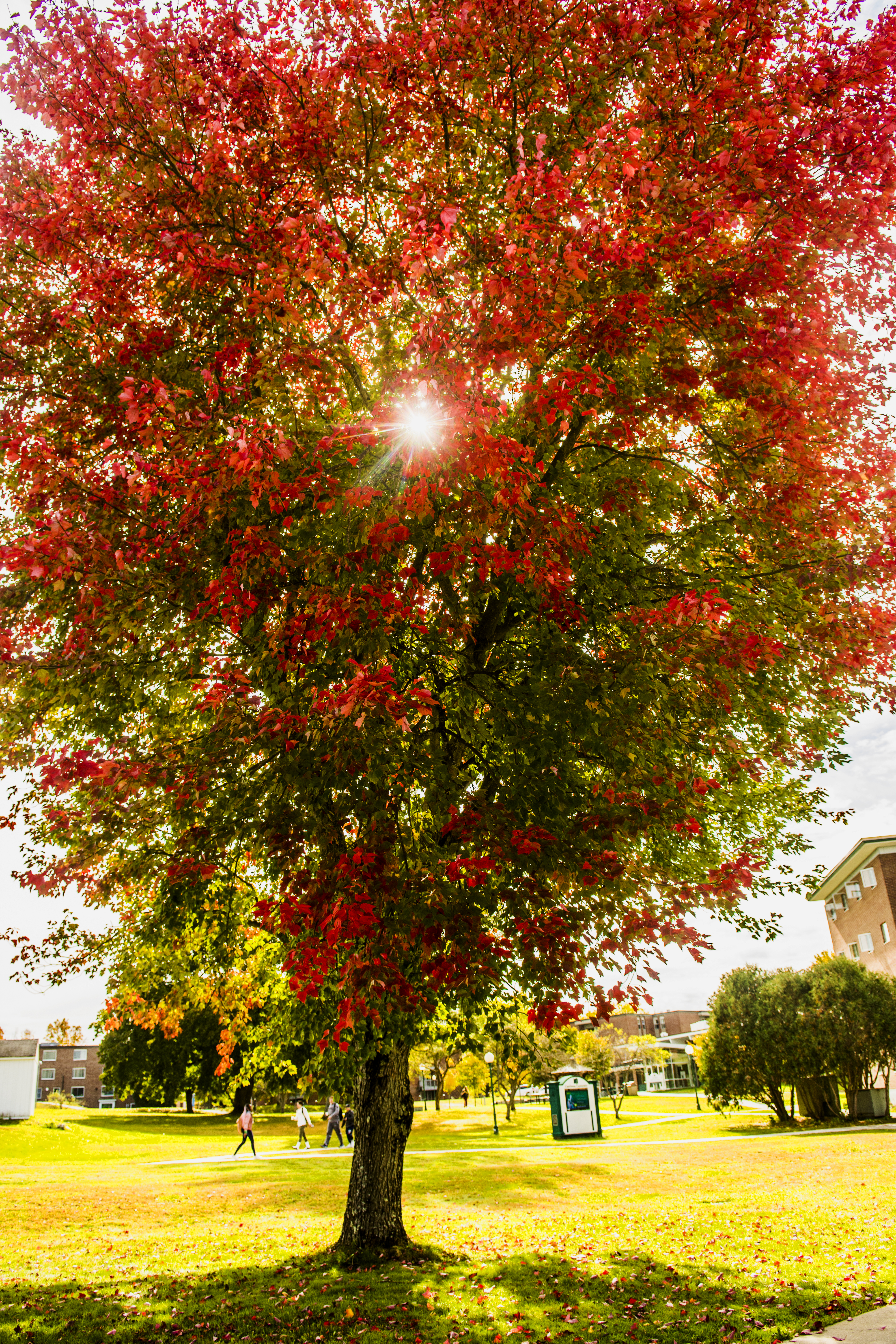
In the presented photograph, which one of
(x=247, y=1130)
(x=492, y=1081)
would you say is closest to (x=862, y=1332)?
(x=247, y=1130)

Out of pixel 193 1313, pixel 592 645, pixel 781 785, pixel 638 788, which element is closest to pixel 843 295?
pixel 592 645

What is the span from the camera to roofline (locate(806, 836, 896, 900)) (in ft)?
130

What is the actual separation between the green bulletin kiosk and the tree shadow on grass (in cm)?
2232

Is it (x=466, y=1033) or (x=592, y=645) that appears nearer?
(x=592, y=645)

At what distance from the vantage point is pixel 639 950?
23.6 feet

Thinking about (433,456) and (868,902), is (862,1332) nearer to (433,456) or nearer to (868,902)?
(433,456)

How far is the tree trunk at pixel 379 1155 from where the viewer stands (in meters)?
10.6

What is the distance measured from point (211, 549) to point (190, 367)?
6.65 feet

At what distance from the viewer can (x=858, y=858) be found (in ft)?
138

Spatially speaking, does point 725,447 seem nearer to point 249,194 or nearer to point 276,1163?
point 249,194

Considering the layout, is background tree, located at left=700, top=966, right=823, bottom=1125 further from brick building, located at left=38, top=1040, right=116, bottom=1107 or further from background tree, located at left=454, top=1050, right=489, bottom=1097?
brick building, located at left=38, top=1040, right=116, bottom=1107

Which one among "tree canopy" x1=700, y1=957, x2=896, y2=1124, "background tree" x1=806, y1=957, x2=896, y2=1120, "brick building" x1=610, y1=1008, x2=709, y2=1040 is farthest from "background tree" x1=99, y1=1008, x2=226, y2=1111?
"brick building" x1=610, y1=1008, x2=709, y2=1040

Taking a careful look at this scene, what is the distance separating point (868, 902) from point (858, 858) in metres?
2.63

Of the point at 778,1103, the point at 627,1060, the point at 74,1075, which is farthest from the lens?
the point at 74,1075
